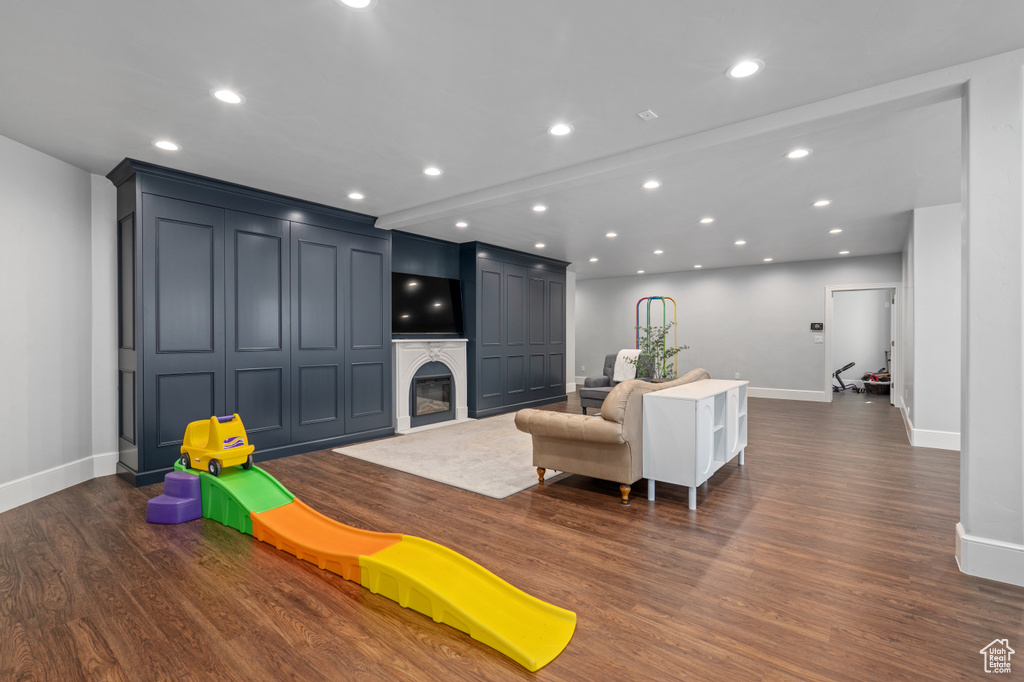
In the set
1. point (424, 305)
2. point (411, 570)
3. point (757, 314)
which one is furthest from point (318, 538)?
point (757, 314)

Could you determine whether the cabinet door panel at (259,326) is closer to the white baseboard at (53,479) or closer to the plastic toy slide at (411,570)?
→ the white baseboard at (53,479)

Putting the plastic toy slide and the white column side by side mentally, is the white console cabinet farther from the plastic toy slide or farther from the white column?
the plastic toy slide

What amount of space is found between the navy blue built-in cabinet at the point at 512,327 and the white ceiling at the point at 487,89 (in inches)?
105

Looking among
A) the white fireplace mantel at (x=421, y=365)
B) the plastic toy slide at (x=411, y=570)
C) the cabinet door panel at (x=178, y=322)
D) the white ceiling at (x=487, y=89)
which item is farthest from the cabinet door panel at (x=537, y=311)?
the plastic toy slide at (x=411, y=570)

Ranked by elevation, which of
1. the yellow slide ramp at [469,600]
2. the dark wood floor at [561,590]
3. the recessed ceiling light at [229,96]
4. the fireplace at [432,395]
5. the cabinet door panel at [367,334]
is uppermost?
the recessed ceiling light at [229,96]

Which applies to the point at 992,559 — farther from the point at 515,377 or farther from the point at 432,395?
the point at 515,377

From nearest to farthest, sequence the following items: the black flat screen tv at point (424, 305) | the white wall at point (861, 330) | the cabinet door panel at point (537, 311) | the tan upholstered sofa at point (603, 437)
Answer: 1. the tan upholstered sofa at point (603, 437)
2. the black flat screen tv at point (424, 305)
3. the cabinet door panel at point (537, 311)
4. the white wall at point (861, 330)

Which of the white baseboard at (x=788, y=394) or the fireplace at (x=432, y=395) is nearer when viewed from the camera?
the fireplace at (x=432, y=395)

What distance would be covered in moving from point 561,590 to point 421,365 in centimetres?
464

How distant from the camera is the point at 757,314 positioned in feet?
32.4

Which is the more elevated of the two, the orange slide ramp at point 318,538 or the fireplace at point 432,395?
the fireplace at point 432,395

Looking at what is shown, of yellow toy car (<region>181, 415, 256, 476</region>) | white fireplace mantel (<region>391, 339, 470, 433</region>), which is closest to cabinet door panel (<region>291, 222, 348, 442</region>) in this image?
white fireplace mantel (<region>391, 339, 470, 433</region>)

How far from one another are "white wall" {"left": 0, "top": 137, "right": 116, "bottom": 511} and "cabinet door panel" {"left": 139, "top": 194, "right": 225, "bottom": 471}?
63 cm

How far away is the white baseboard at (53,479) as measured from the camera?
3.57 meters
